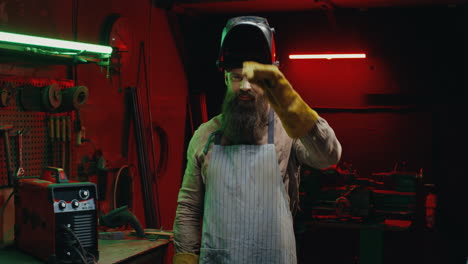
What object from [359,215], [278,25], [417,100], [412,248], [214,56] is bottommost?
[412,248]

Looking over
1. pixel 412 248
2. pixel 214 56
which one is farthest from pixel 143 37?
pixel 412 248

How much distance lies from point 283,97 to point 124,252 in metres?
1.42

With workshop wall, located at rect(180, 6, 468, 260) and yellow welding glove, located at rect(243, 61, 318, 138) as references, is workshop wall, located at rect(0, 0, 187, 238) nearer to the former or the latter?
workshop wall, located at rect(180, 6, 468, 260)

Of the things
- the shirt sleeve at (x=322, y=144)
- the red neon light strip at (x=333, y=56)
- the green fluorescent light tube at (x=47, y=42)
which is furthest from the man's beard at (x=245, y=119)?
the red neon light strip at (x=333, y=56)

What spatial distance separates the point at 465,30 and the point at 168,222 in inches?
137

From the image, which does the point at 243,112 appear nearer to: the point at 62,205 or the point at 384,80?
the point at 62,205

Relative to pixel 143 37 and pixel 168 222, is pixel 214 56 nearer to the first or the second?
pixel 143 37

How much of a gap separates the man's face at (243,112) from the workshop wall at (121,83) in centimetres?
139

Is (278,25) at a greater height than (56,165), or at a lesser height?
greater

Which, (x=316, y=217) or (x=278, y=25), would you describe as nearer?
(x=316, y=217)

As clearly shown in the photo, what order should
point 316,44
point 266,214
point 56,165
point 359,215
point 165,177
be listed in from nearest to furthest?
point 266,214, point 56,165, point 359,215, point 165,177, point 316,44

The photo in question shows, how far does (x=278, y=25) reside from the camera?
5.68 meters

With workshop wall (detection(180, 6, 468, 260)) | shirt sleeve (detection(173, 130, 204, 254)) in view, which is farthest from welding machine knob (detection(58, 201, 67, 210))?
workshop wall (detection(180, 6, 468, 260))

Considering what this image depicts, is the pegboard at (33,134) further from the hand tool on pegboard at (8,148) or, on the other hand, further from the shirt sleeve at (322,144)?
the shirt sleeve at (322,144)
